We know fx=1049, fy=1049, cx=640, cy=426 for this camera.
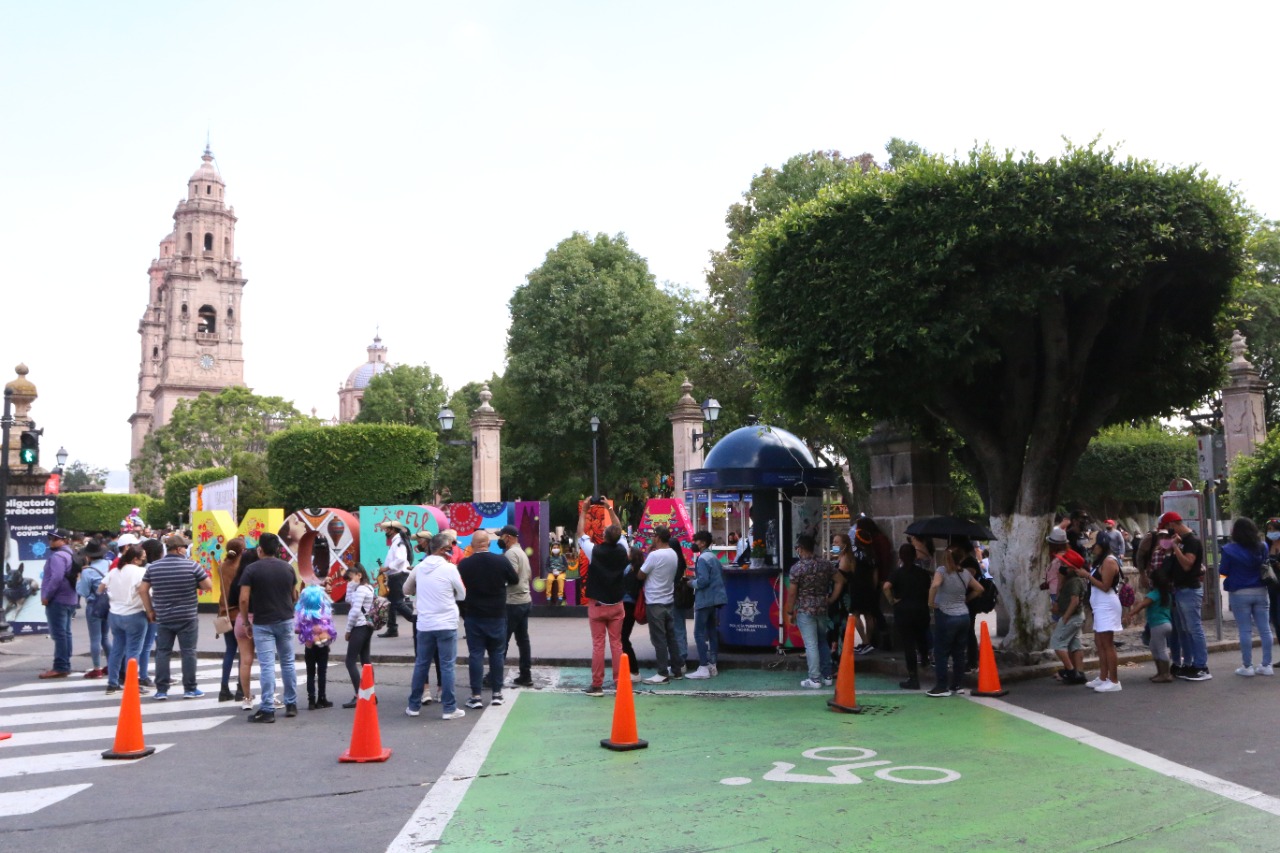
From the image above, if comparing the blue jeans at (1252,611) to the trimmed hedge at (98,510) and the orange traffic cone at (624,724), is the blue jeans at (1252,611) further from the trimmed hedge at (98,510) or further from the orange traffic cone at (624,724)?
the trimmed hedge at (98,510)

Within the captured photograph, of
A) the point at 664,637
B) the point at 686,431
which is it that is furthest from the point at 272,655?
the point at 686,431

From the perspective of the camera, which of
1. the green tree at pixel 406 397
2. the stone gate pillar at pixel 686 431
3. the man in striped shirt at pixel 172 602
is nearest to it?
the man in striped shirt at pixel 172 602

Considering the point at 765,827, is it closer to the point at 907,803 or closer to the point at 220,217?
the point at 907,803

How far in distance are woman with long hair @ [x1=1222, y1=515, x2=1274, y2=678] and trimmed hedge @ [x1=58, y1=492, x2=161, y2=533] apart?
5758cm

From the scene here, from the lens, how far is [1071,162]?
39.3ft

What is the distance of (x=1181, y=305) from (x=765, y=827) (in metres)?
10.3

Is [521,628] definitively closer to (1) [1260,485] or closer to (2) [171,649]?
(2) [171,649]

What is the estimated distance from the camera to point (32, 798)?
7.33m

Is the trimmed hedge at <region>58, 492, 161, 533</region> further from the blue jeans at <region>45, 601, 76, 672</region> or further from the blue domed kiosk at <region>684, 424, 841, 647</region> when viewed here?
the blue domed kiosk at <region>684, 424, 841, 647</region>

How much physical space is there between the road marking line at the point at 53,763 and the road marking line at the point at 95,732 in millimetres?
697

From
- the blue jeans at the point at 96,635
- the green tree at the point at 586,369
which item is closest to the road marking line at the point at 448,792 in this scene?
the blue jeans at the point at 96,635

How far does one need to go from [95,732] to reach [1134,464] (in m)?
44.4

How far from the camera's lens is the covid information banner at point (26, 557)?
18.6 meters

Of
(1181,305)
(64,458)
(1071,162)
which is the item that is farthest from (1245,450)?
(64,458)
